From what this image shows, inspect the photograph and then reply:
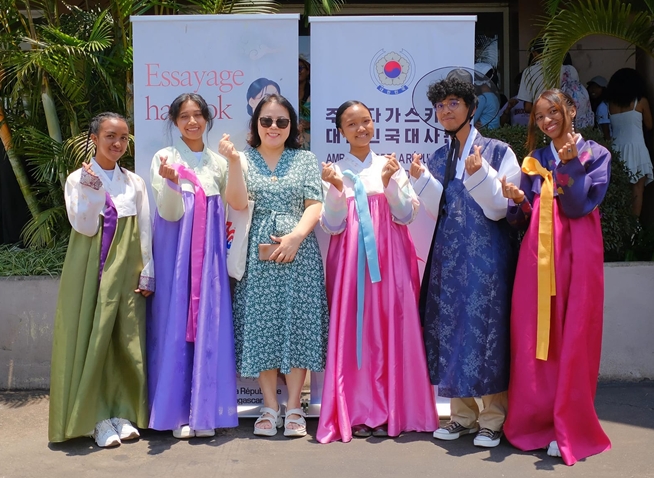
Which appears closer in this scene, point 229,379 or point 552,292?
point 552,292


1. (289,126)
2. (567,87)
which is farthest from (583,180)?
(567,87)

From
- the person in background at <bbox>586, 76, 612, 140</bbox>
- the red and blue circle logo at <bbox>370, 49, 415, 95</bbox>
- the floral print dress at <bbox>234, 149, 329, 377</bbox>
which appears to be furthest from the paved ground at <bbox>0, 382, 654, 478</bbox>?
the person in background at <bbox>586, 76, 612, 140</bbox>

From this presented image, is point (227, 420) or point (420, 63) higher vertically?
point (420, 63)

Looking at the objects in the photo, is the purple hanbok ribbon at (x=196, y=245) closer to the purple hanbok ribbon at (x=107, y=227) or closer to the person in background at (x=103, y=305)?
the person in background at (x=103, y=305)

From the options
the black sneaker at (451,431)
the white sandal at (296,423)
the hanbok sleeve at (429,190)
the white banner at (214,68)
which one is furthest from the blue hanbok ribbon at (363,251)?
the white banner at (214,68)

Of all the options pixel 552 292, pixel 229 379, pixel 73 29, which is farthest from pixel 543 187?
pixel 73 29

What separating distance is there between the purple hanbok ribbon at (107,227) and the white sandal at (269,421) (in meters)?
1.15

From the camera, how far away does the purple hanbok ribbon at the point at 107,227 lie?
4371 mm

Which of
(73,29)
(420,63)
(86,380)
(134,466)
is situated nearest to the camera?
(134,466)

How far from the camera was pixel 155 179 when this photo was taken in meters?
4.46

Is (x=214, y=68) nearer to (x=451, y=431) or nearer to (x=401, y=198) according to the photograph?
(x=401, y=198)

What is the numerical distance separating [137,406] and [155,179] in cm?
124

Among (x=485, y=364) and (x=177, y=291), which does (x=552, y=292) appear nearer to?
(x=485, y=364)

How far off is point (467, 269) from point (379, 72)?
1.38 metres
